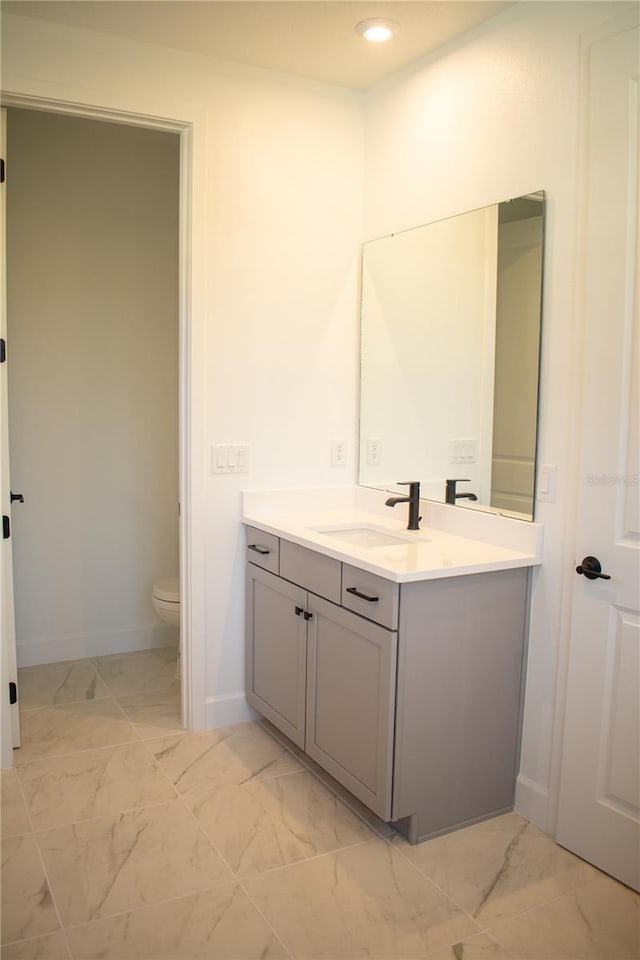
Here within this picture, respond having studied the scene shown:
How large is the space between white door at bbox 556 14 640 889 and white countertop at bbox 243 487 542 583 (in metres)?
0.26

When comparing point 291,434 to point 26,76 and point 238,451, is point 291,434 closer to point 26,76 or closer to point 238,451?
point 238,451

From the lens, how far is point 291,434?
317 centimetres

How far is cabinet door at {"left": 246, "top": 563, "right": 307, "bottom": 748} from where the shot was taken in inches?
108

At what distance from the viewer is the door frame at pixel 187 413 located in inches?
109

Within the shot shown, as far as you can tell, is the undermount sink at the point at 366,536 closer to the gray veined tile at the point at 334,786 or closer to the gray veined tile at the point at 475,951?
the gray veined tile at the point at 334,786

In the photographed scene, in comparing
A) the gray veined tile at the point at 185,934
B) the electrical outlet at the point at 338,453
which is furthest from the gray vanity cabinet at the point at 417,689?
the electrical outlet at the point at 338,453

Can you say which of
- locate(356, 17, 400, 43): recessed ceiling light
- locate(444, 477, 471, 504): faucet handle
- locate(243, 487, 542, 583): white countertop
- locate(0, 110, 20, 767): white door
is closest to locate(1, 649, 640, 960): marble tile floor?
locate(0, 110, 20, 767): white door

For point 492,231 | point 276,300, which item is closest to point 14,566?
point 276,300

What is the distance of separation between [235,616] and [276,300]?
1.29 meters

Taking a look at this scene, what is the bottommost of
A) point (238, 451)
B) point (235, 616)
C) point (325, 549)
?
point (235, 616)

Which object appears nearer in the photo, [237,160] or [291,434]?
[237,160]

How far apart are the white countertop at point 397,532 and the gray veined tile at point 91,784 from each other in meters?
0.97

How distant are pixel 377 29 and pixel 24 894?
285cm

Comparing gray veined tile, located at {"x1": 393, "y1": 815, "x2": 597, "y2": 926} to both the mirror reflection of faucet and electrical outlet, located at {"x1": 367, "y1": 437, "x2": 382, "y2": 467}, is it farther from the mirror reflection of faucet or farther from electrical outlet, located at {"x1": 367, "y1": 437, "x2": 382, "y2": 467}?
electrical outlet, located at {"x1": 367, "y1": 437, "x2": 382, "y2": 467}
